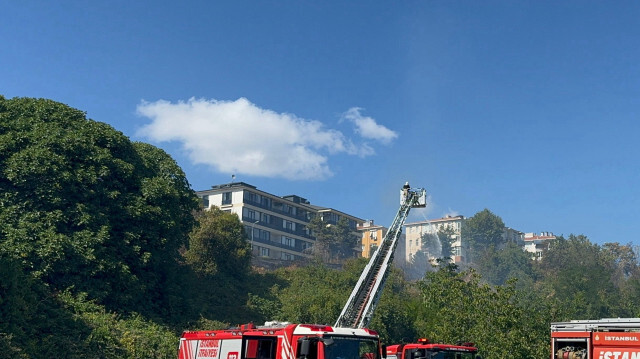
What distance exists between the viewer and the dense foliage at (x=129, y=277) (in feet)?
115

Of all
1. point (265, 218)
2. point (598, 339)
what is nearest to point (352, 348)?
point (598, 339)

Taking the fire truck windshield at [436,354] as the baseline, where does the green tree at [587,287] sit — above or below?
above

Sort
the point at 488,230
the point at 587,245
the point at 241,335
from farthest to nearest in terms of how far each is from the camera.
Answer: the point at 488,230
the point at 587,245
the point at 241,335

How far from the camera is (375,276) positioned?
155 feet

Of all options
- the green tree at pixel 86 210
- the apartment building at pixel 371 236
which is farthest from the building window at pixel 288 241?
the green tree at pixel 86 210

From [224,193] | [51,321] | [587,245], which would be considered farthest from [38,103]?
[587,245]

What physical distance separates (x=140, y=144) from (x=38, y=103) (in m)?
9.91

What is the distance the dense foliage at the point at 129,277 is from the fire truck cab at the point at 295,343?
1416 centimetres

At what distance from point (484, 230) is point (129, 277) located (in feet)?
468

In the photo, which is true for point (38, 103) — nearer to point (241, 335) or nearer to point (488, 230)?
point (241, 335)

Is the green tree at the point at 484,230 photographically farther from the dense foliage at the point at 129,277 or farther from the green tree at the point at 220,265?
the green tree at the point at 220,265

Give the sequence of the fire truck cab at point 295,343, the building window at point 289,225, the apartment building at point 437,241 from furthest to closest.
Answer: the apartment building at point 437,241 < the building window at point 289,225 < the fire truck cab at point 295,343

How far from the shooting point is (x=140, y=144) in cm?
5447

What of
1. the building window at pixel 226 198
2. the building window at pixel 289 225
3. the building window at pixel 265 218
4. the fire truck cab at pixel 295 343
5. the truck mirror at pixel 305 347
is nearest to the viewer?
the truck mirror at pixel 305 347
